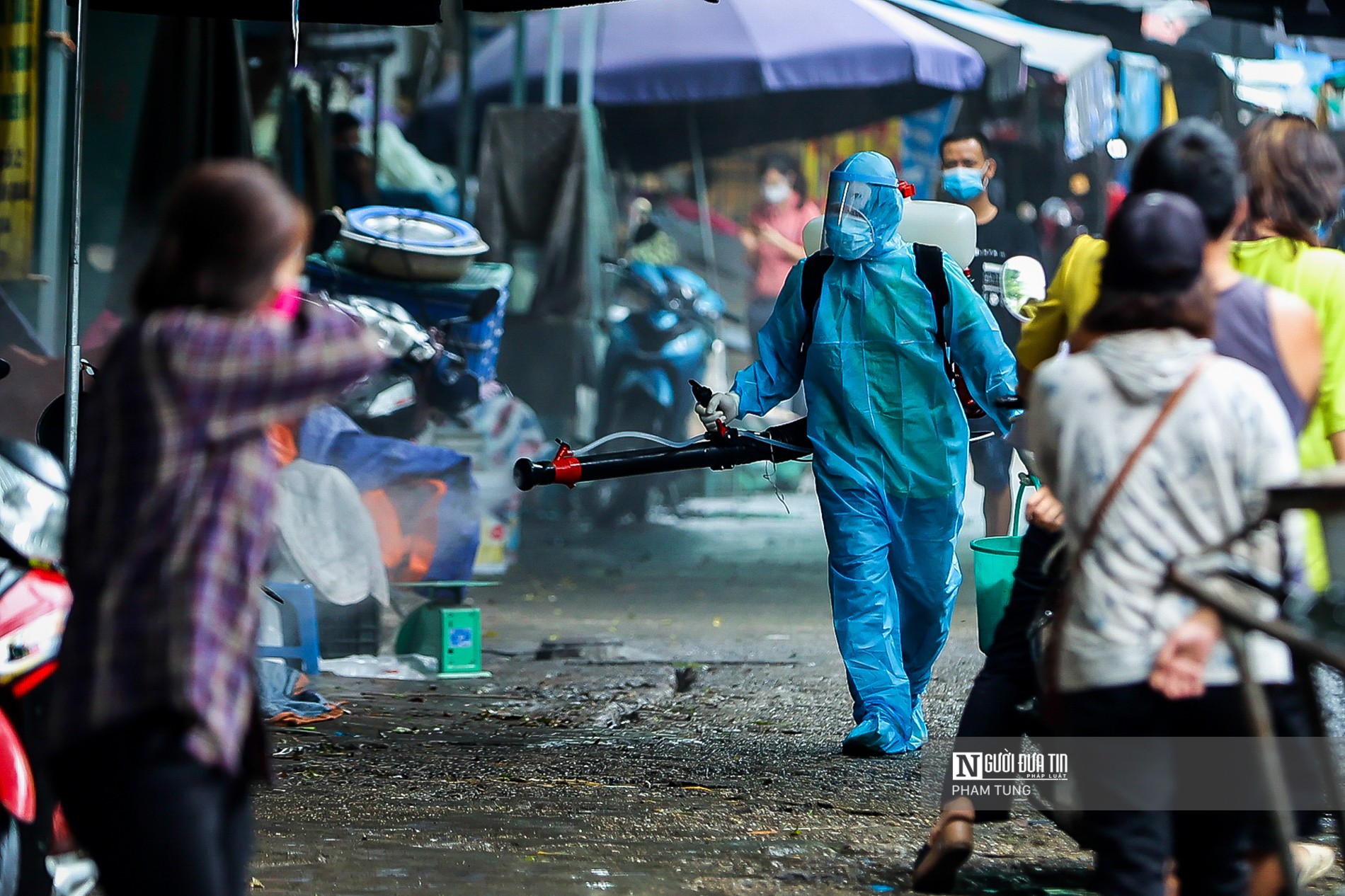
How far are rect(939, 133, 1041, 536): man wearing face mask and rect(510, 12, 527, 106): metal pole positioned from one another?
4093 mm

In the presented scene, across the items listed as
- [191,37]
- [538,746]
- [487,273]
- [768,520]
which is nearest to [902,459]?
[538,746]

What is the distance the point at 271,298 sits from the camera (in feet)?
7.81

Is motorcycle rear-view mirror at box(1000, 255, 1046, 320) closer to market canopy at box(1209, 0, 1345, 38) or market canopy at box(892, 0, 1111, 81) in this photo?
market canopy at box(1209, 0, 1345, 38)

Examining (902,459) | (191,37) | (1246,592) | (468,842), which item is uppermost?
(191,37)

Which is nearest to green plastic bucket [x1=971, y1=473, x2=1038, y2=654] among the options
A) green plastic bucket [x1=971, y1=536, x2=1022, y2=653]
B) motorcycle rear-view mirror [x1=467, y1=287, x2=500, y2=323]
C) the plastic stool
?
green plastic bucket [x1=971, y1=536, x2=1022, y2=653]

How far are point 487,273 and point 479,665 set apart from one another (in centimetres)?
307

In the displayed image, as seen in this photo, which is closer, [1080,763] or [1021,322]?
[1080,763]

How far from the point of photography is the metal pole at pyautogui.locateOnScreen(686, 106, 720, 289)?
40.3 feet

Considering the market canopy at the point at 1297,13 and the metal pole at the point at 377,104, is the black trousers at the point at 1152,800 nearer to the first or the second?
the market canopy at the point at 1297,13

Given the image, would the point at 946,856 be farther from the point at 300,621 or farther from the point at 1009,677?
the point at 300,621

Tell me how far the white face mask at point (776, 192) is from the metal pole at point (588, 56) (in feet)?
5.03

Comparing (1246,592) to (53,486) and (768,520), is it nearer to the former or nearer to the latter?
(53,486)

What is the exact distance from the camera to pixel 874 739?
521 cm

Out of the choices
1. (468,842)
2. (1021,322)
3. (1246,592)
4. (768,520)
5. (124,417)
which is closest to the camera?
(124,417)
